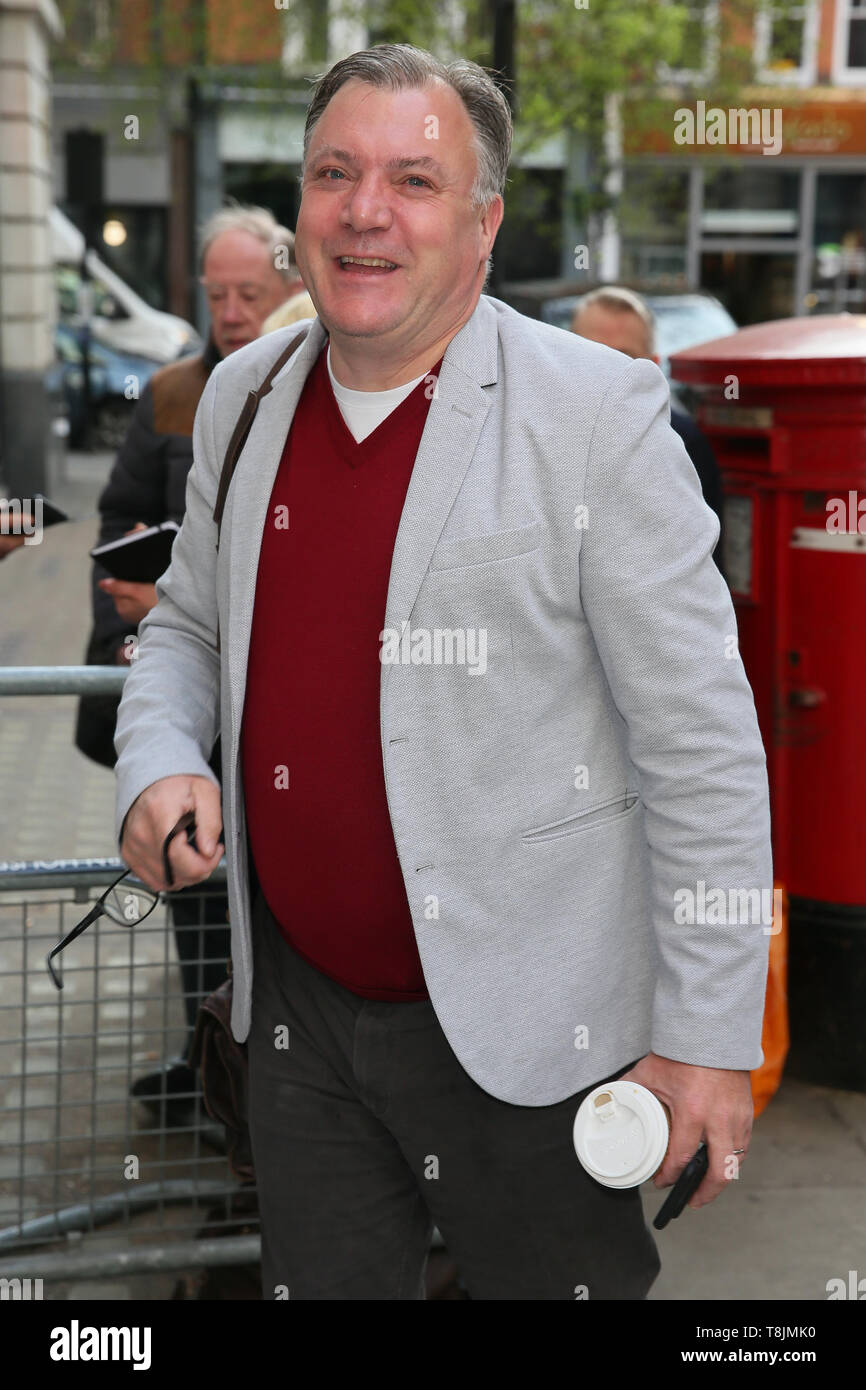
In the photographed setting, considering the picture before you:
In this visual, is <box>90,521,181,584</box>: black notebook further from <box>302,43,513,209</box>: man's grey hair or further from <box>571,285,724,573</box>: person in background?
<box>571,285,724,573</box>: person in background

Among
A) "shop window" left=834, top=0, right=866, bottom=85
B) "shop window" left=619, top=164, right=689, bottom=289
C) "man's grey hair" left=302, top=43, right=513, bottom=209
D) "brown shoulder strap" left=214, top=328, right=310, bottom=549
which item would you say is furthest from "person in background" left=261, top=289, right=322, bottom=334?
"shop window" left=834, top=0, right=866, bottom=85

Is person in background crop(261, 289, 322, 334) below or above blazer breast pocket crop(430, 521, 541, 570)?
above

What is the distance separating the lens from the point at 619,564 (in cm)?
181

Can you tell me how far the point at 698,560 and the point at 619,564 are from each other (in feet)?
0.32

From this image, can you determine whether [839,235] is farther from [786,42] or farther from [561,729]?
[561,729]

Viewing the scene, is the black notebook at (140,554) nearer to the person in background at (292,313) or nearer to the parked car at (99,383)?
the person in background at (292,313)

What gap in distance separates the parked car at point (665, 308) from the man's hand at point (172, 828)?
12758 millimetres

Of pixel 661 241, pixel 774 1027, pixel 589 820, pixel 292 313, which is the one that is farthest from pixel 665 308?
pixel 589 820

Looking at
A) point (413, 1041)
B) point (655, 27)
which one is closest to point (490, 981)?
point (413, 1041)

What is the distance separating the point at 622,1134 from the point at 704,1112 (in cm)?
10

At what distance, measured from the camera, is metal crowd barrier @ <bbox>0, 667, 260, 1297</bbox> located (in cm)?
290

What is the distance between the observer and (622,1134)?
73.1 inches
